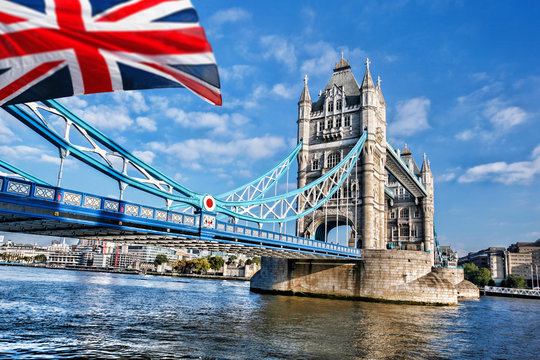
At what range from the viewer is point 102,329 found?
16906mm

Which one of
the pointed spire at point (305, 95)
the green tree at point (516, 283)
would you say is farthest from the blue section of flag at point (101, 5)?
the green tree at point (516, 283)

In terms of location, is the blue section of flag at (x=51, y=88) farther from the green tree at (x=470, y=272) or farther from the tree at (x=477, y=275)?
the green tree at (x=470, y=272)

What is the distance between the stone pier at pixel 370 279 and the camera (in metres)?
37.1

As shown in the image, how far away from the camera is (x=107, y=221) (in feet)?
62.0

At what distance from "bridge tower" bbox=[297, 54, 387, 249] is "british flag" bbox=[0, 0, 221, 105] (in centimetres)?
3888

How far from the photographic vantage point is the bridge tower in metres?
45.6

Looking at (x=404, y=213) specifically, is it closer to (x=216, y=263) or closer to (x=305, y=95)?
(x=305, y=95)

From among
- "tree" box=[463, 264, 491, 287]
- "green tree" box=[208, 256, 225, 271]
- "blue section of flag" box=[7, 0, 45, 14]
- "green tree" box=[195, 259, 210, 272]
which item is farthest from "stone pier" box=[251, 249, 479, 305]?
"green tree" box=[195, 259, 210, 272]

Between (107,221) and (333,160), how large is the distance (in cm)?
3370

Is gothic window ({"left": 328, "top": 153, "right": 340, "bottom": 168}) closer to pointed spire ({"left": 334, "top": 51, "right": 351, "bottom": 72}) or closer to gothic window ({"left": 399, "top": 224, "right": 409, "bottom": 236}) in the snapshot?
pointed spire ({"left": 334, "top": 51, "right": 351, "bottom": 72})

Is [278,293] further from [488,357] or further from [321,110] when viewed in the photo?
[488,357]

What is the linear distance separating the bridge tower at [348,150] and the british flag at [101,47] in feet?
128

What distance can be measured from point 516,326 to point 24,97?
3042 centimetres

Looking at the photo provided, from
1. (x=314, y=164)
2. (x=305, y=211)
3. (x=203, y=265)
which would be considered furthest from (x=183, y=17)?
(x=203, y=265)
